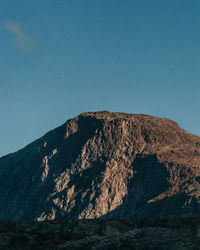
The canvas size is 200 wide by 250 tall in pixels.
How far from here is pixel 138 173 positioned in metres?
176

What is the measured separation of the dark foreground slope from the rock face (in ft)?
397

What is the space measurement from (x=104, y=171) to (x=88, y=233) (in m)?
146

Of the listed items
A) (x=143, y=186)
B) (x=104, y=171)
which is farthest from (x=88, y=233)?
(x=104, y=171)

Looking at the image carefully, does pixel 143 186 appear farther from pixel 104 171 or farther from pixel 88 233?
pixel 88 233

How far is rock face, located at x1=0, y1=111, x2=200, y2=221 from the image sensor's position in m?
164

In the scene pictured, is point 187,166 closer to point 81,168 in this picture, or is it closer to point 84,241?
point 81,168

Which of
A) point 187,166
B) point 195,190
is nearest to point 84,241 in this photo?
point 195,190

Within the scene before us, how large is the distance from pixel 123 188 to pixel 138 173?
8.67m

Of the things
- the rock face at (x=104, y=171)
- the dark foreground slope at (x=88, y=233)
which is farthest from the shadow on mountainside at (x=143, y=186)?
the dark foreground slope at (x=88, y=233)

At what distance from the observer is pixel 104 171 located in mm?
175750

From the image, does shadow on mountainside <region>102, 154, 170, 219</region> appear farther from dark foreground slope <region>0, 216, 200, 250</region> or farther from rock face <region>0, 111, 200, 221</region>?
dark foreground slope <region>0, 216, 200, 250</region>

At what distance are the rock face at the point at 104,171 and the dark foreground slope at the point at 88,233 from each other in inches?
4766

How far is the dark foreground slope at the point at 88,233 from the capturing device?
21922mm

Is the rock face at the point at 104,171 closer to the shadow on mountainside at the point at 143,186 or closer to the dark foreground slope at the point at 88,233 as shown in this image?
the shadow on mountainside at the point at 143,186
